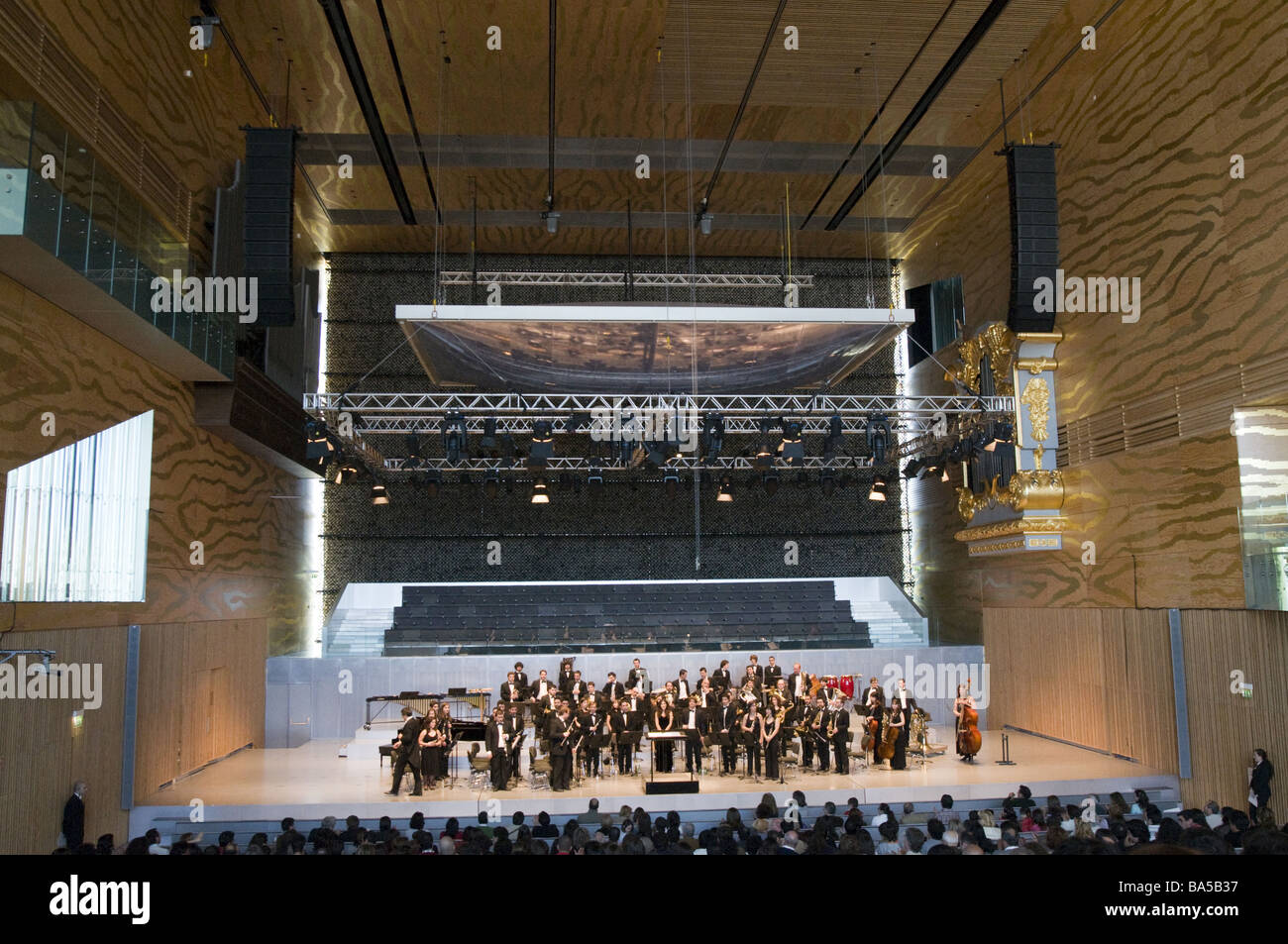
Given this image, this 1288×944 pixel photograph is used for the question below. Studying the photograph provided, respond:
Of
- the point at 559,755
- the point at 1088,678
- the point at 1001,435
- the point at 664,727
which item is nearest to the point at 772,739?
the point at 664,727

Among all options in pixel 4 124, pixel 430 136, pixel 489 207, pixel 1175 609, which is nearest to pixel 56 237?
pixel 4 124

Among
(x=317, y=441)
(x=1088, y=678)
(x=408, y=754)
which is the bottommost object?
(x=408, y=754)

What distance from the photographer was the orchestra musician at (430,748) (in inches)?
439

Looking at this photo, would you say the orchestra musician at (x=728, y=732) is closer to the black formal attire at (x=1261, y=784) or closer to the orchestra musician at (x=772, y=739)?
the orchestra musician at (x=772, y=739)

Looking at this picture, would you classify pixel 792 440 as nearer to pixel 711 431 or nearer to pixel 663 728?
pixel 711 431

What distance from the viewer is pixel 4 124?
23.9 feet

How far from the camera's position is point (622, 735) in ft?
37.7

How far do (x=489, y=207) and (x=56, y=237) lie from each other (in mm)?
10693

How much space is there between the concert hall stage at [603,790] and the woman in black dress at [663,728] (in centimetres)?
48

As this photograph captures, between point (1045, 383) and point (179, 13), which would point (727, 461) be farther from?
point (179, 13)

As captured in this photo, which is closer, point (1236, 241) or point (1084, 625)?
point (1236, 241)

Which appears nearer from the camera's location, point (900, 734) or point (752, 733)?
point (752, 733)

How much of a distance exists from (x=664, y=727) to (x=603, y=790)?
1.32 m

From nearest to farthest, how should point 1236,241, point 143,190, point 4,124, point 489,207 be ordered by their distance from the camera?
point 4,124
point 1236,241
point 143,190
point 489,207
